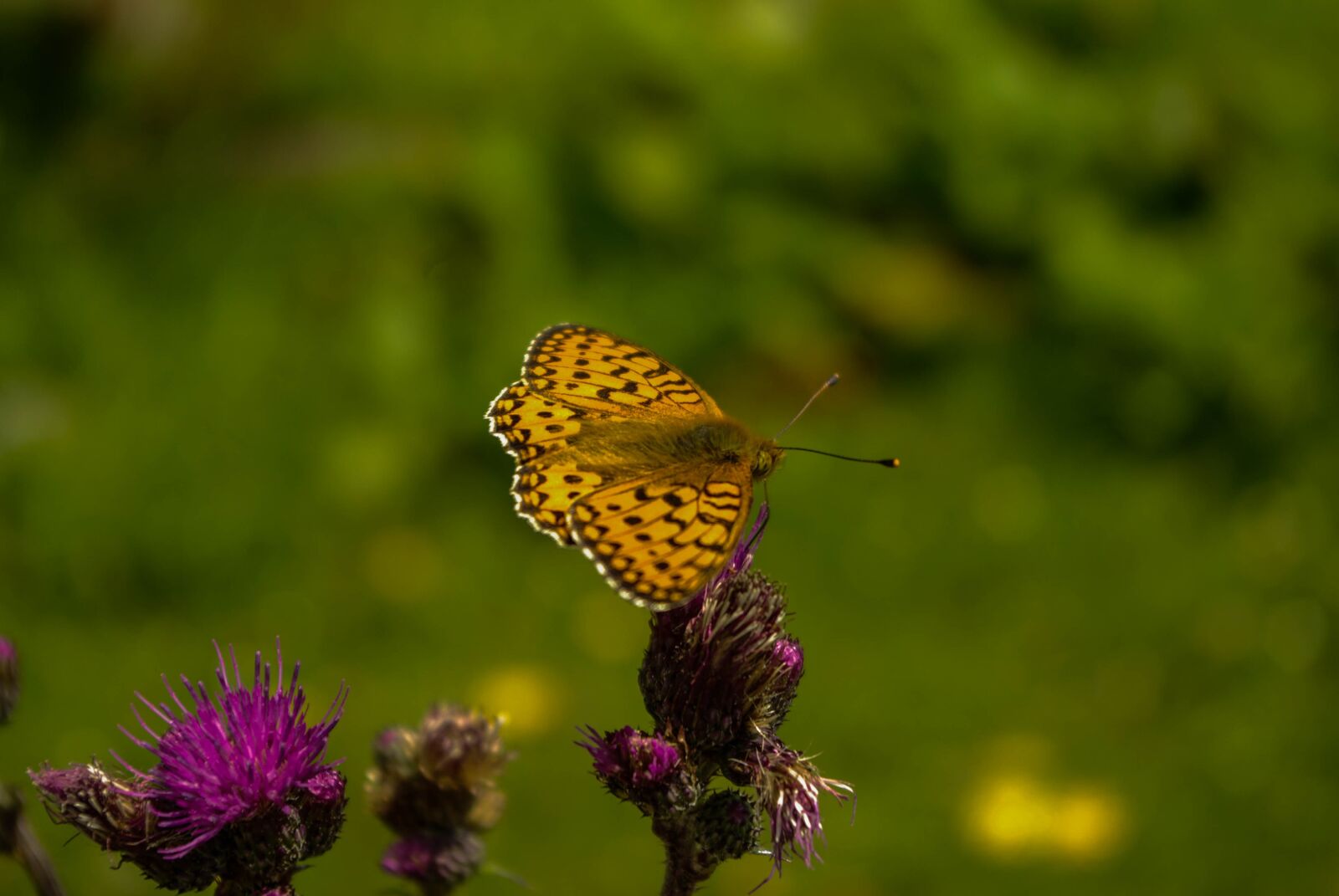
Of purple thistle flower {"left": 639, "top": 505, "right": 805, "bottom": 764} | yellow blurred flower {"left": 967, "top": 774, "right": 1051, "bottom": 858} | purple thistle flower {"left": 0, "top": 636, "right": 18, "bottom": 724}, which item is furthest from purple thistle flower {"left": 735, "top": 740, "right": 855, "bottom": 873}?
yellow blurred flower {"left": 967, "top": 774, "right": 1051, "bottom": 858}

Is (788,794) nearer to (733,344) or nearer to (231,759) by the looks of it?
(231,759)

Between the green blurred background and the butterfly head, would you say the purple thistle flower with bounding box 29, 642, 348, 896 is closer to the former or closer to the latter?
the butterfly head

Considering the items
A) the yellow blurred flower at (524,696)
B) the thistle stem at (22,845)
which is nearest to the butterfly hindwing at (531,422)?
the thistle stem at (22,845)

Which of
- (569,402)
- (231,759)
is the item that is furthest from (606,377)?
(231,759)

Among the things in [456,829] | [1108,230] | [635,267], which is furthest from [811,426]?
[456,829]

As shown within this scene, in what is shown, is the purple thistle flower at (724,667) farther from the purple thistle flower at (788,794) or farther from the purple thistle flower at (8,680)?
the purple thistle flower at (8,680)

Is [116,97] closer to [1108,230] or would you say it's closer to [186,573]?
[186,573]
